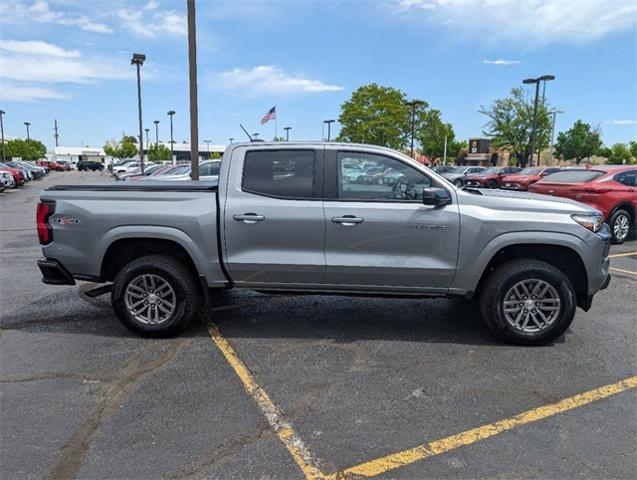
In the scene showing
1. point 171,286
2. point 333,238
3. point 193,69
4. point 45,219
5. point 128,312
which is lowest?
point 128,312

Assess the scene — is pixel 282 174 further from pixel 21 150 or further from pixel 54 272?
pixel 21 150

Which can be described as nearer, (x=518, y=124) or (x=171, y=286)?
(x=171, y=286)

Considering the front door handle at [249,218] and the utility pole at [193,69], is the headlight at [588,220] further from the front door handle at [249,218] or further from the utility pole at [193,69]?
the utility pole at [193,69]

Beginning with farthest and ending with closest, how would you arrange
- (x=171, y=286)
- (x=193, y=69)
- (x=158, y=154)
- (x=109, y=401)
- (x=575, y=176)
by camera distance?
(x=158, y=154), (x=193, y=69), (x=575, y=176), (x=171, y=286), (x=109, y=401)

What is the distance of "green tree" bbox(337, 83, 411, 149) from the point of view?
2000 inches

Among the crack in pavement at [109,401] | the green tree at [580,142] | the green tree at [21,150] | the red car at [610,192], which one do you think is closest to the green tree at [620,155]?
the green tree at [580,142]

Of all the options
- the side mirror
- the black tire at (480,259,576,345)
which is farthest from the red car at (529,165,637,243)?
the side mirror

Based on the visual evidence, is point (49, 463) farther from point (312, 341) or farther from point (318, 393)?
point (312, 341)

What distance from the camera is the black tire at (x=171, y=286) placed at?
457 centimetres

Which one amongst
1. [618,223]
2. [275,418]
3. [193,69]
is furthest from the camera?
[193,69]

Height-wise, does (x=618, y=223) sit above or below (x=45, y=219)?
below

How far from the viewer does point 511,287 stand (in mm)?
4414

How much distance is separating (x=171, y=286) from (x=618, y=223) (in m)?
9.78

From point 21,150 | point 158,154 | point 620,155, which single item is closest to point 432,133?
point 620,155
